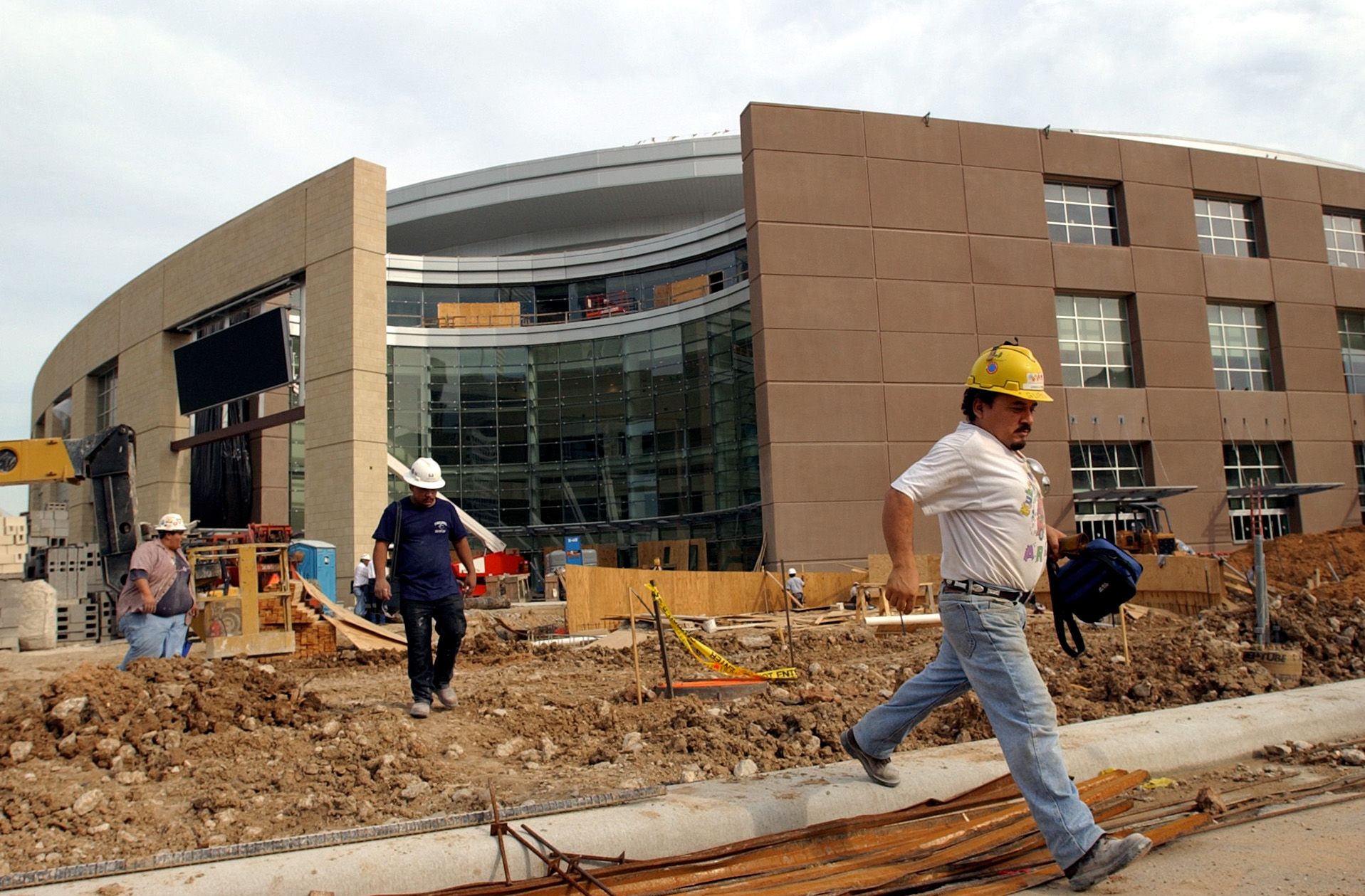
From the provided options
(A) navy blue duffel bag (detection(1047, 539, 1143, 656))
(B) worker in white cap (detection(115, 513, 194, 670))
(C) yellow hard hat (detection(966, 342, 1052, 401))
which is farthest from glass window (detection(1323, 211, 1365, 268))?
(B) worker in white cap (detection(115, 513, 194, 670))

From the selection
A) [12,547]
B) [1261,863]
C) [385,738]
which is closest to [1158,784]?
[1261,863]

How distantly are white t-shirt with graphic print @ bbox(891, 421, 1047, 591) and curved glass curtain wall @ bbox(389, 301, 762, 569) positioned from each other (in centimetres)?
3173

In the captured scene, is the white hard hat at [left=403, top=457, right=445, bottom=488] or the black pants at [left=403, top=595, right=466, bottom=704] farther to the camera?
the white hard hat at [left=403, top=457, right=445, bottom=488]

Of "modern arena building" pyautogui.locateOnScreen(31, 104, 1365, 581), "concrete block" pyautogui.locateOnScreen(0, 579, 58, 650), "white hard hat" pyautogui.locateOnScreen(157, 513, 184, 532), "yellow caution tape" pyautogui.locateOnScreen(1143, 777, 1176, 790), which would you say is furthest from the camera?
"modern arena building" pyautogui.locateOnScreen(31, 104, 1365, 581)

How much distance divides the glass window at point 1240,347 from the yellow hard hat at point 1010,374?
29.9 metres

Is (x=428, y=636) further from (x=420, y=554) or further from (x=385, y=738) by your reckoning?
(x=385, y=738)

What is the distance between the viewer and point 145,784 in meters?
4.70

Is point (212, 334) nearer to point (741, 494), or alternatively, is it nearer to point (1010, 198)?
point (741, 494)

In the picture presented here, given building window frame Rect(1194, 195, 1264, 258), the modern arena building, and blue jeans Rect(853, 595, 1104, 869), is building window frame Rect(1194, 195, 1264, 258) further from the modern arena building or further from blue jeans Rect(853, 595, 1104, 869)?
blue jeans Rect(853, 595, 1104, 869)

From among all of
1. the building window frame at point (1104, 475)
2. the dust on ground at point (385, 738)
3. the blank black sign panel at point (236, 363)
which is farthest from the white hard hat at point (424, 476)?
the building window frame at point (1104, 475)

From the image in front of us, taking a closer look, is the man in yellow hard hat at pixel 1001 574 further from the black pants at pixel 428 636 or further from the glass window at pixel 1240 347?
the glass window at pixel 1240 347

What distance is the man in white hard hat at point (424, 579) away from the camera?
21.4 ft

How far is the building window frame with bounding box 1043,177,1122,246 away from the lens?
28672 millimetres

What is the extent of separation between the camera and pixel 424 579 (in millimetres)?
6535
